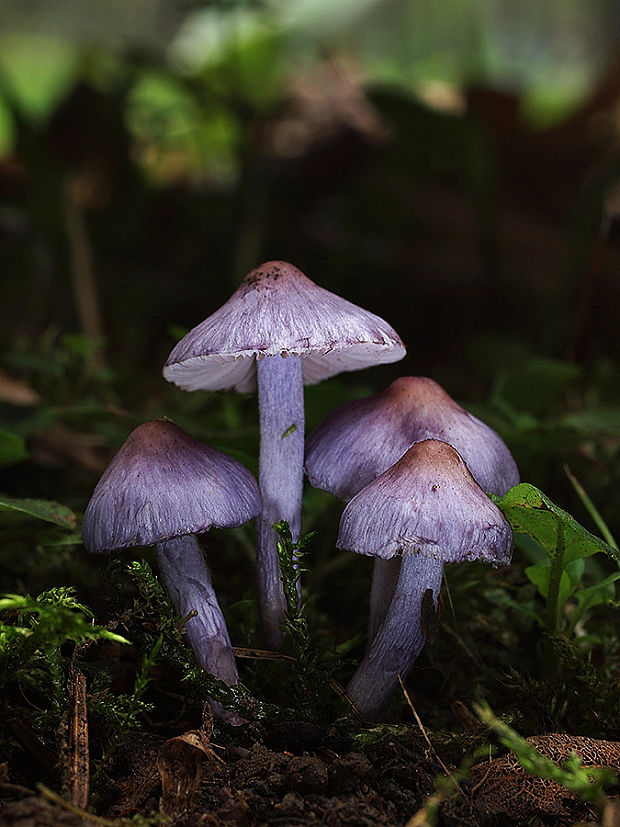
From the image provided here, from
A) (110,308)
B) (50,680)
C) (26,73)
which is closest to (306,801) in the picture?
(50,680)

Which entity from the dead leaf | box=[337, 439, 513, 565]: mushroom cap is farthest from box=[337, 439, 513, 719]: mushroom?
the dead leaf

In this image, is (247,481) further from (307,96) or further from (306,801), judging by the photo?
(307,96)

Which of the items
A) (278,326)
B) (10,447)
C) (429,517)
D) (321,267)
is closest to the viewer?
(429,517)

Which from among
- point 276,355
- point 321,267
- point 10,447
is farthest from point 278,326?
point 321,267

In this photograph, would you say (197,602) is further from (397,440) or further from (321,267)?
(321,267)

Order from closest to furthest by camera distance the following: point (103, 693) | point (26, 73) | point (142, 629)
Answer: point (103, 693), point (142, 629), point (26, 73)

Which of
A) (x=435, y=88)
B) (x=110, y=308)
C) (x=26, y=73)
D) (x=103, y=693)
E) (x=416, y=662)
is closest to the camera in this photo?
(x=103, y=693)

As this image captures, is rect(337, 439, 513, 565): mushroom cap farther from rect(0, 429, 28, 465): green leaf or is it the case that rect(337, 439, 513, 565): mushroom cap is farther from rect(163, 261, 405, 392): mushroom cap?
rect(0, 429, 28, 465): green leaf
